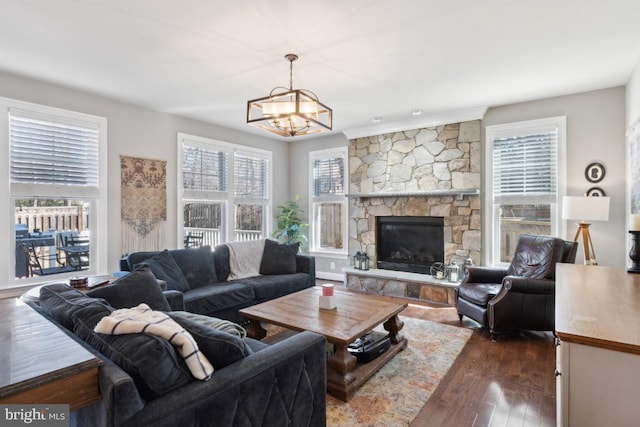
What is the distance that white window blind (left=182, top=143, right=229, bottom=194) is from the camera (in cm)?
508

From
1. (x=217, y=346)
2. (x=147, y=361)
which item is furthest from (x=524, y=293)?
(x=147, y=361)

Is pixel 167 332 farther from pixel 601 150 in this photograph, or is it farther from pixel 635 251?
pixel 601 150

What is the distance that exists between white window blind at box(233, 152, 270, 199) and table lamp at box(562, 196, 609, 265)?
15.2 feet

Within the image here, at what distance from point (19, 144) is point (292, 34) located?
10.3 ft

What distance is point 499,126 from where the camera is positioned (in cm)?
457

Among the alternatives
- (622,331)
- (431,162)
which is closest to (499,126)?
(431,162)

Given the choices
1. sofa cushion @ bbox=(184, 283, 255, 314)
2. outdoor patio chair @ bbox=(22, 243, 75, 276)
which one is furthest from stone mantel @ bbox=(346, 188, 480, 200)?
outdoor patio chair @ bbox=(22, 243, 75, 276)

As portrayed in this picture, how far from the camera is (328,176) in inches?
250

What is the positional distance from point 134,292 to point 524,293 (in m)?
3.35

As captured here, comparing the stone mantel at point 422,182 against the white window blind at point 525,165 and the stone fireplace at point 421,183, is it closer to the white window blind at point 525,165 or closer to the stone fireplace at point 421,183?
the stone fireplace at point 421,183

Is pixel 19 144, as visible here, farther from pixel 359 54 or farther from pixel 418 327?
pixel 418 327

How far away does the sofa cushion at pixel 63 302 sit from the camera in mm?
1535

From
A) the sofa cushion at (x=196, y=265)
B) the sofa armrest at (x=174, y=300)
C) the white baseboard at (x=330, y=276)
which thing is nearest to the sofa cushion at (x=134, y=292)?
the sofa armrest at (x=174, y=300)

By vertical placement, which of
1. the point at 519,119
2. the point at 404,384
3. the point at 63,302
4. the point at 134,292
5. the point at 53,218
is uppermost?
the point at 519,119
